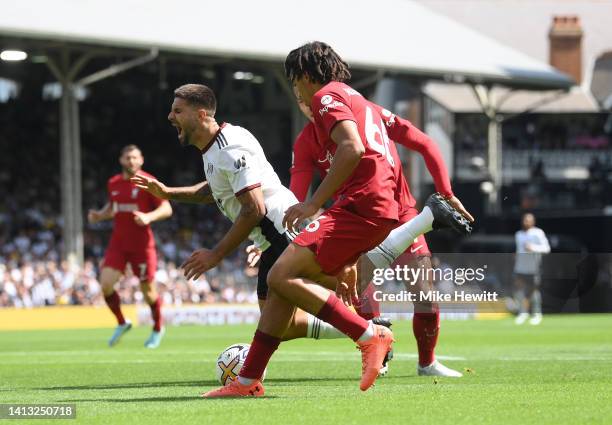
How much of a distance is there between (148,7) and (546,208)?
68.0ft

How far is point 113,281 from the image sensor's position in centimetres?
1673

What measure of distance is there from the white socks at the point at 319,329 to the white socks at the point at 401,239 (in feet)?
2.11

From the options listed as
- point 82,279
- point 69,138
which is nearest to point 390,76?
point 69,138

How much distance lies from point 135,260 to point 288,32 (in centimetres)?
2125

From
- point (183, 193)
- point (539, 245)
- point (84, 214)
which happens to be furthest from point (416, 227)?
point (84, 214)

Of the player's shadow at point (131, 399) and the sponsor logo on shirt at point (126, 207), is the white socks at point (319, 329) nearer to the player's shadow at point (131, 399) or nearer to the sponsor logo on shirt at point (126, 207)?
the player's shadow at point (131, 399)

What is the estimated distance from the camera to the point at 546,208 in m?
50.2

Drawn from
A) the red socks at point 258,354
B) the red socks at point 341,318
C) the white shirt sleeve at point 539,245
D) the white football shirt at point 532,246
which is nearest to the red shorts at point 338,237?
the red socks at point 341,318

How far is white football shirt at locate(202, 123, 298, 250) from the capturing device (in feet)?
27.1

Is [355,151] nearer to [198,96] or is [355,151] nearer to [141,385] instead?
[198,96]

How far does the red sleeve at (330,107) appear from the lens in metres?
7.70

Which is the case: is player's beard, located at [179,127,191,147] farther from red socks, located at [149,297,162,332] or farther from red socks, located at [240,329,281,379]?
red socks, located at [149,297,162,332]

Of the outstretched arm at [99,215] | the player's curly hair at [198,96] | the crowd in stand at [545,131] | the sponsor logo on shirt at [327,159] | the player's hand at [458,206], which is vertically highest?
the crowd in stand at [545,131]

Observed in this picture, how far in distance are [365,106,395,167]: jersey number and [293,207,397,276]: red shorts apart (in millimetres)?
455
